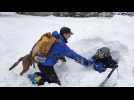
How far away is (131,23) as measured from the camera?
3.53 meters

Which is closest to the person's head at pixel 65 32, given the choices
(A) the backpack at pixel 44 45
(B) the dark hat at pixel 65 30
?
(B) the dark hat at pixel 65 30

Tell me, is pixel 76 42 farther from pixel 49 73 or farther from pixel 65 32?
pixel 49 73

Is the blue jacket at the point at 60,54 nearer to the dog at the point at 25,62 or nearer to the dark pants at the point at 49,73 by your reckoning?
the dark pants at the point at 49,73

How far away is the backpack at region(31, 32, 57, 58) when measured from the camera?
3482 millimetres

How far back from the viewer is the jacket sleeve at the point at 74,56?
3527 mm

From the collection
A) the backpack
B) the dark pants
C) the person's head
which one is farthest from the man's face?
the dark pants

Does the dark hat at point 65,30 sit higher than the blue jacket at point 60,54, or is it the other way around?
the dark hat at point 65,30

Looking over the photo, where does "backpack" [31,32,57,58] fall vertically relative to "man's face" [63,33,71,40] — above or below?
below

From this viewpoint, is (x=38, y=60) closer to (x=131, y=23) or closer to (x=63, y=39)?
(x=63, y=39)

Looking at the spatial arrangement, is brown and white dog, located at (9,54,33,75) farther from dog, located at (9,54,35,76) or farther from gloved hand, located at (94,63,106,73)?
gloved hand, located at (94,63,106,73)

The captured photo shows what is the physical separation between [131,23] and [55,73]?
88 cm

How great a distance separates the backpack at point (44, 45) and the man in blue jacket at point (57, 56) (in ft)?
0.12
